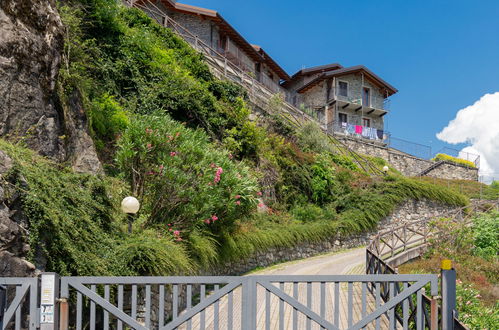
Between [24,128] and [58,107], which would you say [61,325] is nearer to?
[24,128]

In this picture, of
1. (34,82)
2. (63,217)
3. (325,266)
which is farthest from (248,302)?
(325,266)

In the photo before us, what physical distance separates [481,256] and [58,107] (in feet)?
41.3

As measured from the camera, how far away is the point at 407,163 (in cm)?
3325


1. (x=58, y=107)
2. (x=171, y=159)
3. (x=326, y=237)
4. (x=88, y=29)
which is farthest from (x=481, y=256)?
(x=88, y=29)

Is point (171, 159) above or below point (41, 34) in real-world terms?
below

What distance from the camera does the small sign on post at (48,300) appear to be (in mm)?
4117

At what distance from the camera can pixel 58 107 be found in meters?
7.79

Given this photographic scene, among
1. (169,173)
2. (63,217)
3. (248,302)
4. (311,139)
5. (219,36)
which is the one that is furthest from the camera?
(219,36)

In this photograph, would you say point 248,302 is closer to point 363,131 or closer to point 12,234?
point 12,234

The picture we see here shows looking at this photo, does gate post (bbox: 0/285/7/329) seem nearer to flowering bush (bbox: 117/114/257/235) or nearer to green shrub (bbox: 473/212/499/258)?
flowering bush (bbox: 117/114/257/235)

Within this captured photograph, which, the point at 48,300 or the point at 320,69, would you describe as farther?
the point at 320,69

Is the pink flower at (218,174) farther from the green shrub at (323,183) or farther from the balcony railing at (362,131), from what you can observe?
the balcony railing at (362,131)

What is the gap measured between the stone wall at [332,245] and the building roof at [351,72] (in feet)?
65.7

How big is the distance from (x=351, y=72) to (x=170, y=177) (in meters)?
33.5
